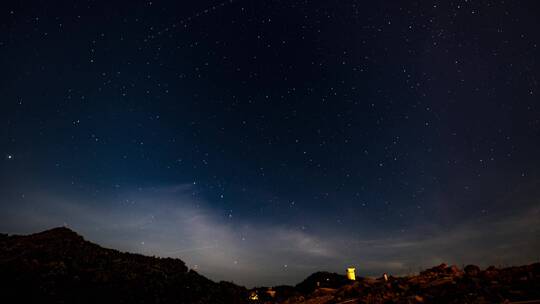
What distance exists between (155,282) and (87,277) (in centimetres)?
528

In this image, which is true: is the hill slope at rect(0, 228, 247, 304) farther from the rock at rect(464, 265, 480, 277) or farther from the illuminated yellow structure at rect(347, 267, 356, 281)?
the rock at rect(464, 265, 480, 277)

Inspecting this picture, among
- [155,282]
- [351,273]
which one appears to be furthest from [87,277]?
[351,273]

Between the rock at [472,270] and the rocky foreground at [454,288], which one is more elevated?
the rock at [472,270]

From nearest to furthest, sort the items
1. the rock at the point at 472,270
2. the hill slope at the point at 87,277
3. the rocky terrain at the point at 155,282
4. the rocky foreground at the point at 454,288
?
the rocky foreground at the point at 454,288
the rocky terrain at the point at 155,282
the rock at the point at 472,270
the hill slope at the point at 87,277

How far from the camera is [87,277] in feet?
86.2

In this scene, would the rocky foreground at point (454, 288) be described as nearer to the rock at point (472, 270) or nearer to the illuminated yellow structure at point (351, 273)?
the rock at point (472, 270)

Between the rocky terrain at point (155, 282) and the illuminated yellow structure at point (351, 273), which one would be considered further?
the illuminated yellow structure at point (351, 273)

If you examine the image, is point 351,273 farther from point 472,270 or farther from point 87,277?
point 87,277

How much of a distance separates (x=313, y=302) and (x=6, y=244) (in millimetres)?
30784

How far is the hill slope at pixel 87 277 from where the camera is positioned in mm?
22734

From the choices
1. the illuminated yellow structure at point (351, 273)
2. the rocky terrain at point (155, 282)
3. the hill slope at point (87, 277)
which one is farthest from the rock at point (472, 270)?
the hill slope at point (87, 277)

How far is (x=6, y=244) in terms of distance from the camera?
3400cm

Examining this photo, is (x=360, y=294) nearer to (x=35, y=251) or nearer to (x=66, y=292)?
(x=66, y=292)

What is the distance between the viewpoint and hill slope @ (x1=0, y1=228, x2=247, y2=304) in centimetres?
2273
